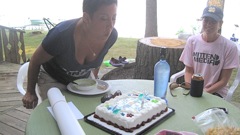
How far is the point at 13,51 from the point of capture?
5.11 meters

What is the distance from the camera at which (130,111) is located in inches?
42.6

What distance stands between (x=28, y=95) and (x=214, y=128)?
1.16m

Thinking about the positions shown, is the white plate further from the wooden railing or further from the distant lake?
the distant lake

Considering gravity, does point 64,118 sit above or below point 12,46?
above

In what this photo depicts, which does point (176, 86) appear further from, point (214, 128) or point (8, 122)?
point (8, 122)

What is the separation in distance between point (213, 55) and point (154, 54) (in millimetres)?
774

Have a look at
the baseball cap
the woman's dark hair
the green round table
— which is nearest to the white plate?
the green round table

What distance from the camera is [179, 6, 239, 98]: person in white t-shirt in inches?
74.3

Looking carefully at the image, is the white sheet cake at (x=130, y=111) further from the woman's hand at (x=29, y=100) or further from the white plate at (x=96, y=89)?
the woman's hand at (x=29, y=100)

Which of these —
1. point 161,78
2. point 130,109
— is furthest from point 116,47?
point 130,109

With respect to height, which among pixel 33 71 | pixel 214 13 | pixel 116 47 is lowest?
pixel 116 47

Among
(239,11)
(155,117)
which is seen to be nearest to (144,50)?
(155,117)

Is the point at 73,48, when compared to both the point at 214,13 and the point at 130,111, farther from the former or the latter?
the point at 214,13

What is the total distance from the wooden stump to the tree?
2921 mm
